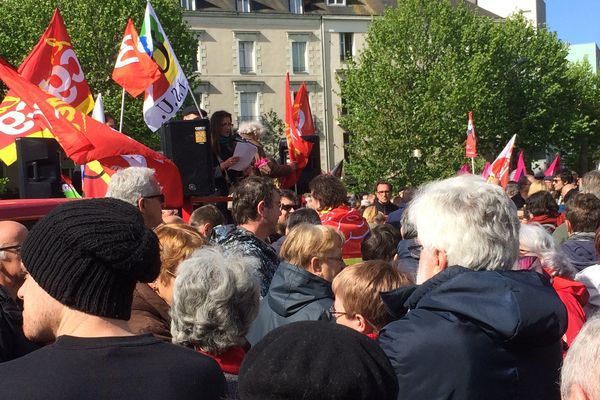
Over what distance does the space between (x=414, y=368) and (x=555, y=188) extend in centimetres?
1237

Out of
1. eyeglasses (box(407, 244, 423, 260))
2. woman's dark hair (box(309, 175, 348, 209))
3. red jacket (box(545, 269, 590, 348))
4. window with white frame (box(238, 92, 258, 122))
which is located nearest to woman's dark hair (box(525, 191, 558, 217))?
woman's dark hair (box(309, 175, 348, 209))

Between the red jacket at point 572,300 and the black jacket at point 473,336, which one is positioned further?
the red jacket at point 572,300

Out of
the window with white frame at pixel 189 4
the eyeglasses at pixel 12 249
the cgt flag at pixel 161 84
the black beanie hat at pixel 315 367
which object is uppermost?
the window with white frame at pixel 189 4

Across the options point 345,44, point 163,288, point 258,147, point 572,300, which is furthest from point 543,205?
point 345,44

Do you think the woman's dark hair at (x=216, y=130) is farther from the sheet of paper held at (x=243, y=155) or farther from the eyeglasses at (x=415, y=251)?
the eyeglasses at (x=415, y=251)

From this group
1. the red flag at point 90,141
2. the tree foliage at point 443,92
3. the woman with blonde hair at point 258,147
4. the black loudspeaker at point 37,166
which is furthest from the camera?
the tree foliage at point 443,92

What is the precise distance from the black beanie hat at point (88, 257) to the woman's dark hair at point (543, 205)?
6405 millimetres

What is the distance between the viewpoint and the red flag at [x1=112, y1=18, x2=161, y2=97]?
916 cm

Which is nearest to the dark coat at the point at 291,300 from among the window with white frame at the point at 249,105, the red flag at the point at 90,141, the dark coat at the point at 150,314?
the dark coat at the point at 150,314

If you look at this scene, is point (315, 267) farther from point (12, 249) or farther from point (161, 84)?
point (161, 84)

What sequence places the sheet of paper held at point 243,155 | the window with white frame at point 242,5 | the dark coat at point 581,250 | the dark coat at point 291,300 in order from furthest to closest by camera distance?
the window with white frame at point 242,5 → the sheet of paper held at point 243,155 → the dark coat at point 581,250 → the dark coat at point 291,300

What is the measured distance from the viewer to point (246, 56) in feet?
171

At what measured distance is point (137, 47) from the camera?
366 inches

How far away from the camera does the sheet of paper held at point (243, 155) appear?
27.8ft
